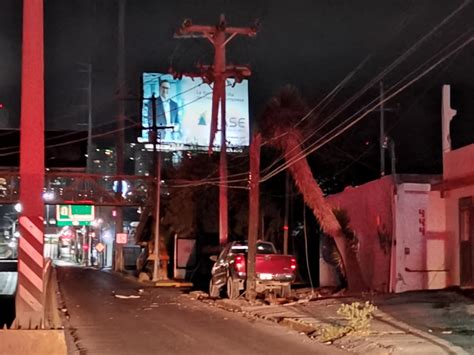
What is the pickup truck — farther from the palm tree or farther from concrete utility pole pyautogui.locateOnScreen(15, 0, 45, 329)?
concrete utility pole pyautogui.locateOnScreen(15, 0, 45, 329)

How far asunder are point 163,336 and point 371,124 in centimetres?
3248

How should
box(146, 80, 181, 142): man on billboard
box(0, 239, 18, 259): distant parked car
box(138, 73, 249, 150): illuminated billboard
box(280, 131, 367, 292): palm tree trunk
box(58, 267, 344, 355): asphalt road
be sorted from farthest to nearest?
1. box(0, 239, 18, 259): distant parked car
2. box(138, 73, 249, 150): illuminated billboard
3. box(146, 80, 181, 142): man on billboard
4. box(280, 131, 367, 292): palm tree trunk
5. box(58, 267, 344, 355): asphalt road

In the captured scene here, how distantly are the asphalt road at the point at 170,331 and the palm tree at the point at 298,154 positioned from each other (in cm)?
520

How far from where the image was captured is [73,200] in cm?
5047

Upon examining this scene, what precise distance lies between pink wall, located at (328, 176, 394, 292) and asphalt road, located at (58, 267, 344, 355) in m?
5.75

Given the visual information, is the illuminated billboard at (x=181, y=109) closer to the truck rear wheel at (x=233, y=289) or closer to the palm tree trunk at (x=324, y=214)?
the palm tree trunk at (x=324, y=214)

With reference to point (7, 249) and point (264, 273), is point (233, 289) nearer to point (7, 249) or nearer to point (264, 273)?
point (264, 273)

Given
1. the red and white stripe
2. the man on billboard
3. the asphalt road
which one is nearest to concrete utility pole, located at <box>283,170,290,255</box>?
the asphalt road

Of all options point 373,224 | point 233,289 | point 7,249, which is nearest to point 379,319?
point 373,224

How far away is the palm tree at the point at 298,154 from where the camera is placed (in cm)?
2702

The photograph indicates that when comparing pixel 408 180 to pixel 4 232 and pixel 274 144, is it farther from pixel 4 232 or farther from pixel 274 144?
pixel 4 232

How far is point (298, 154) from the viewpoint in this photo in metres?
27.4

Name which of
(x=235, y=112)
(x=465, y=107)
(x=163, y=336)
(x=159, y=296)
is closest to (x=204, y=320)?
(x=163, y=336)

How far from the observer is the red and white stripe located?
12.2 m
